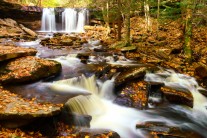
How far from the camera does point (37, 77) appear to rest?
943cm

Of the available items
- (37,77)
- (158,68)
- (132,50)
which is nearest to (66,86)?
(37,77)

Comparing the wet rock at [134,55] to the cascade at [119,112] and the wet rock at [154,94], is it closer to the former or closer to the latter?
the cascade at [119,112]

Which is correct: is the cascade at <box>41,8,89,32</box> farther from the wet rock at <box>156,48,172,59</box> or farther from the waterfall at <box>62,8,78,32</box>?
the wet rock at <box>156,48,172,59</box>

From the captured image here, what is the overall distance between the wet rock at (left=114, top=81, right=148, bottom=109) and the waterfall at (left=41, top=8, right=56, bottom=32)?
64.1 feet

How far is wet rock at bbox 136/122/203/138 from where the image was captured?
691 centimetres

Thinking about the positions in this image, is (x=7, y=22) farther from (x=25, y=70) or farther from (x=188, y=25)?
(x=188, y=25)

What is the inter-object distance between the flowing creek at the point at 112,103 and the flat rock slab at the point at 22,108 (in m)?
0.58

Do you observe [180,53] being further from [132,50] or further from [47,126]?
[47,126]

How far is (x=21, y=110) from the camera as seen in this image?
20.7ft

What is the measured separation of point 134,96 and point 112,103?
0.93 meters

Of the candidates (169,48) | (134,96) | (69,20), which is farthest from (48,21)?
(134,96)

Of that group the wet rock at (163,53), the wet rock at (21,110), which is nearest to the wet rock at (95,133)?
the wet rock at (21,110)

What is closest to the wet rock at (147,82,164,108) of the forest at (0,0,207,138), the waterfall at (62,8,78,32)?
the forest at (0,0,207,138)

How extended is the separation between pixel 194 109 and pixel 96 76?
171 inches
